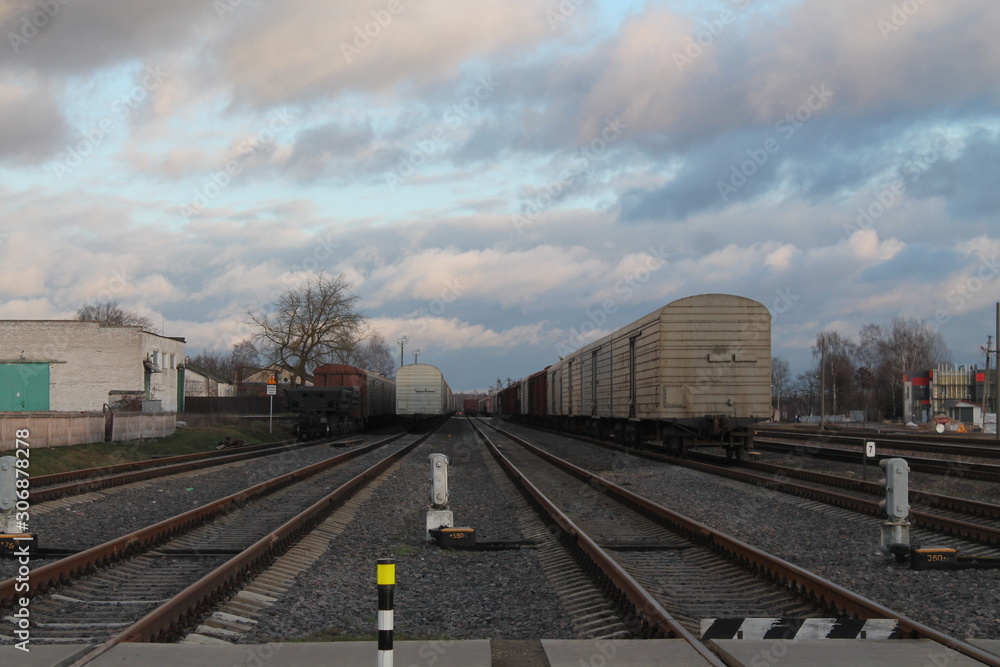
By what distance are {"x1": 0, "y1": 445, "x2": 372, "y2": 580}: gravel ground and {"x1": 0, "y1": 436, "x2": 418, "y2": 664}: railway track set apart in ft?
2.21

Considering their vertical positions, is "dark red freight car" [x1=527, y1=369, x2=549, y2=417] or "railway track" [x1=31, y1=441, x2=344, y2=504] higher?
"dark red freight car" [x1=527, y1=369, x2=549, y2=417]

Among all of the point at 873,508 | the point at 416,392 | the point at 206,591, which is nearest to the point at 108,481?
the point at 206,591

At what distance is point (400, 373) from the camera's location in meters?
47.0

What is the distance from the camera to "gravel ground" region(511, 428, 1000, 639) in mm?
6191

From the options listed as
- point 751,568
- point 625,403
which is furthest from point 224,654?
point 625,403

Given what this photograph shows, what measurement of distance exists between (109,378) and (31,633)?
43.6 m

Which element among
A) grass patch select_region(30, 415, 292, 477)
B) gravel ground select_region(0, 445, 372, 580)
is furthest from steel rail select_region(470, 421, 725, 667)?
grass patch select_region(30, 415, 292, 477)

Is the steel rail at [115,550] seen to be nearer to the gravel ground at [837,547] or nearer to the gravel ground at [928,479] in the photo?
the gravel ground at [837,547]

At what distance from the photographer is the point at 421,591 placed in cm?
706

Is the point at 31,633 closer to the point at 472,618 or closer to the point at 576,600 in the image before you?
the point at 472,618

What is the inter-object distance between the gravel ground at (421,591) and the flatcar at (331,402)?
23.6 m

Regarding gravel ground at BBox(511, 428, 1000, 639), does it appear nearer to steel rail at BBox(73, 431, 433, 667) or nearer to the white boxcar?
the white boxcar

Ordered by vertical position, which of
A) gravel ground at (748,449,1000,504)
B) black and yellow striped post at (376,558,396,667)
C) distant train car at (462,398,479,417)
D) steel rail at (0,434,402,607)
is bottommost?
distant train car at (462,398,479,417)

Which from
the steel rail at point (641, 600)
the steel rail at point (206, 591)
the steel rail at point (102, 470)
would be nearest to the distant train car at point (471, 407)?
the steel rail at point (102, 470)
